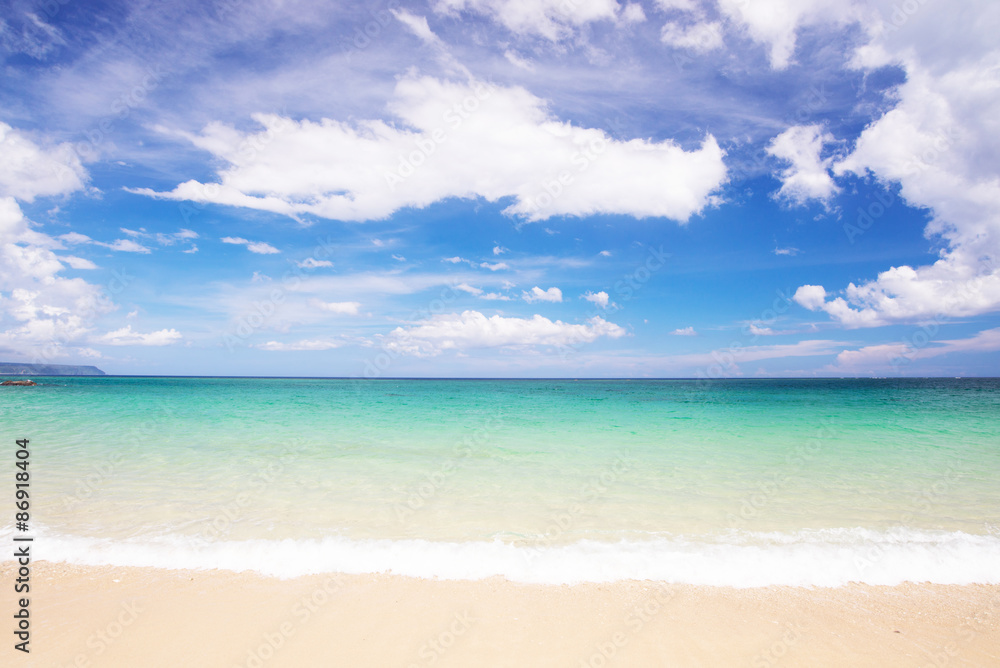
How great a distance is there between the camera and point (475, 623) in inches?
167

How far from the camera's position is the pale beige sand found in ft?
12.3

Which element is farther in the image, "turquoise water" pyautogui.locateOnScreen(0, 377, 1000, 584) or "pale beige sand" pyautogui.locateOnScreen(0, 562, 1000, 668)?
"turquoise water" pyautogui.locateOnScreen(0, 377, 1000, 584)

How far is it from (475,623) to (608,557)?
2282 mm

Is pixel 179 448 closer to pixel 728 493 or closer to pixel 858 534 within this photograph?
pixel 728 493

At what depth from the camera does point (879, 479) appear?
9.84 m

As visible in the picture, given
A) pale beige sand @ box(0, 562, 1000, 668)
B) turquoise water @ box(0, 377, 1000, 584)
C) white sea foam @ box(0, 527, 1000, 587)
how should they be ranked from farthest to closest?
turquoise water @ box(0, 377, 1000, 584) < white sea foam @ box(0, 527, 1000, 587) < pale beige sand @ box(0, 562, 1000, 668)

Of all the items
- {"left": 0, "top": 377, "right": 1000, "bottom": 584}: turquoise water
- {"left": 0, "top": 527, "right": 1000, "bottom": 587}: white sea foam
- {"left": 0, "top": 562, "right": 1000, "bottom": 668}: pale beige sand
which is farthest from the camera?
{"left": 0, "top": 377, "right": 1000, "bottom": 584}: turquoise water

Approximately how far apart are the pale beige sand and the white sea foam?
237 millimetres

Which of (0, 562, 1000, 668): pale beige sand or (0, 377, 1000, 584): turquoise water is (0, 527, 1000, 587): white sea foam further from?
(0, 562, 1000, 668): pale beige sand

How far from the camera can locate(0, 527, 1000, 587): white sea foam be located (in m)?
5.26

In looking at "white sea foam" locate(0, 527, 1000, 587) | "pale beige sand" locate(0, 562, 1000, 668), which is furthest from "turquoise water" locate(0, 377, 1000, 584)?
"pale beige sand" locate(0, 562, 1000, 668)

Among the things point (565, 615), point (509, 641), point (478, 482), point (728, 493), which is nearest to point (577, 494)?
point (478, 482)

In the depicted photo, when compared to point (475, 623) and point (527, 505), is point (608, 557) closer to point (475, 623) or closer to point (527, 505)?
point (475, 623)

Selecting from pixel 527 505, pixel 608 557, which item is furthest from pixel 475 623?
pixel 527 505
